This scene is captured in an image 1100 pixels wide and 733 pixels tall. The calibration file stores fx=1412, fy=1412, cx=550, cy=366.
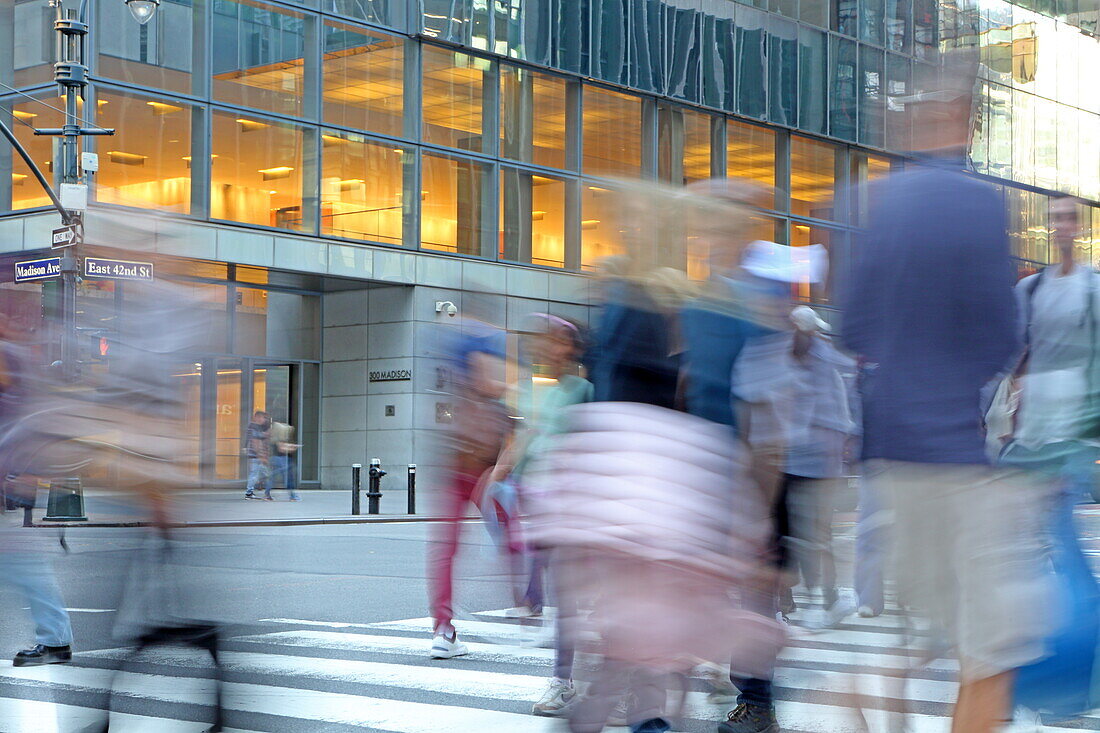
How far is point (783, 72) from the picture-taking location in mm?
38312

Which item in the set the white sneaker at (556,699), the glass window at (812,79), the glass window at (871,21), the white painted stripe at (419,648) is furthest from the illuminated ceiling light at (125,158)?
the white sneaker at (556,699)

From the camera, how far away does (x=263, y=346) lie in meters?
31.5

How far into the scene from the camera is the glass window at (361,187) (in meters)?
30.3

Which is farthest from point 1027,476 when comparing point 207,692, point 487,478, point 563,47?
point 563,47

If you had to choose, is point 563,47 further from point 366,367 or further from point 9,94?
point 9,94

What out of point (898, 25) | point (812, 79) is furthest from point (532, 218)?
point (898, 25)

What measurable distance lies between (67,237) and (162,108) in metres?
9.07

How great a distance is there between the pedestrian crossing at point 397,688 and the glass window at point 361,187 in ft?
72.2

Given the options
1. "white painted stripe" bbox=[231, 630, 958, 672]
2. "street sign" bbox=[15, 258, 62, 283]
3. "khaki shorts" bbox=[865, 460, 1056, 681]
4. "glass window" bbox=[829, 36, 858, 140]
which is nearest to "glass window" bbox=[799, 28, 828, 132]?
"glass window" bbox=[829, 36, 858, 140]

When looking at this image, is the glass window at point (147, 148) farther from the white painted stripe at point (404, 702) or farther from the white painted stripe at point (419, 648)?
the white painted stripe at point (404, 702)

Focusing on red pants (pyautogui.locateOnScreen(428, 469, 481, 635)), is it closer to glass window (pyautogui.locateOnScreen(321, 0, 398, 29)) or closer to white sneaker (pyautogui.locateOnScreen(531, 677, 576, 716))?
white sneaker (pyautogui.locateOnScreen(531, 677, 576, 716))

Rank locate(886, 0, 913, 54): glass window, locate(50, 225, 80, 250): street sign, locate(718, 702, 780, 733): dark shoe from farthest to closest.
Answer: locate(886, 0, 913, 54): glass window < locate(50, 225, 80, 250): street sign < locate(718, 702, 780, 733): dark shoe

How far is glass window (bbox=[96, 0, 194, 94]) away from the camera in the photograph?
89.2 ft

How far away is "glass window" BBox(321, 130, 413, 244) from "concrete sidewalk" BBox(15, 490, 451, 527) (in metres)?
5.81
